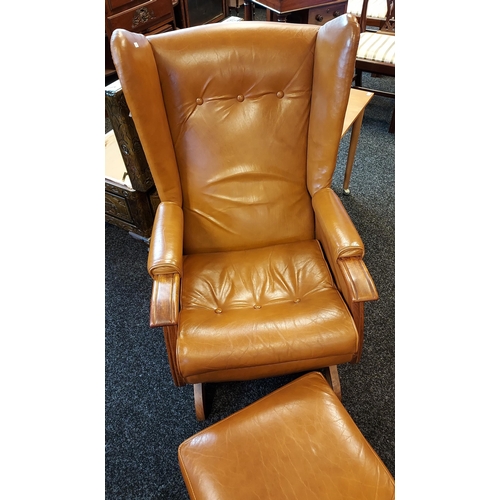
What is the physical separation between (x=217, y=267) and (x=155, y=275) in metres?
0.32

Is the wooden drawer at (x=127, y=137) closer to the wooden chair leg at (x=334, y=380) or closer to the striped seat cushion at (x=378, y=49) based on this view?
the wooden chair leg at (x=334, y=380)

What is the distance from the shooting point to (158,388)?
57.1 inches

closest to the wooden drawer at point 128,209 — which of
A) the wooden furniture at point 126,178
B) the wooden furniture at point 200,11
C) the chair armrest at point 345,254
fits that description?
the wooden furniture at point 126,178

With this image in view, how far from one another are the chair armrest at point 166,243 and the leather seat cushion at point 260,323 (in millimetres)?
180

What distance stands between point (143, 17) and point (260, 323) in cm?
275

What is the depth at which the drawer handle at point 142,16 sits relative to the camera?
2.77 meters

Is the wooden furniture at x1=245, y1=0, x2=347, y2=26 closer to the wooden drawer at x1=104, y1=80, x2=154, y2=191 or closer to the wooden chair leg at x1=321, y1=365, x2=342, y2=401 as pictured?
the wooden drawer at x1=104, y1=80, x2=154, y2=191

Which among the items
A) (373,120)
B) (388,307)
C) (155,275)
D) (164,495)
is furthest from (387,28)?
(164,495)

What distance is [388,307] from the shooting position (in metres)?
1.68

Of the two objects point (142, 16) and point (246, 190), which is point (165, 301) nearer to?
point (246, 190)

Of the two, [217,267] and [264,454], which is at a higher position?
[217,267]

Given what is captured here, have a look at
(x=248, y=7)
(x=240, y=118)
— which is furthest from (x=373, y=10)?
(x=240, y=118)

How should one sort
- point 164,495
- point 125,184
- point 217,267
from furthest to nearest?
point 125,184 → point 217,267 → point 164,495

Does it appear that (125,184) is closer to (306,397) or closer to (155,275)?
(155,275)
